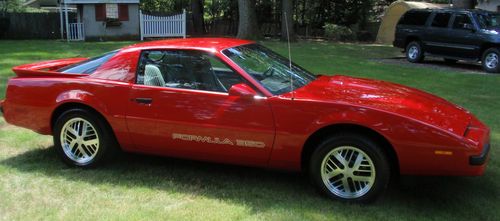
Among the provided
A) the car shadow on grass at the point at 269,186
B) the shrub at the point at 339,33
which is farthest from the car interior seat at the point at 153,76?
the shrub at the point at 339,33

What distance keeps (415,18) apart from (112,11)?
561 inches

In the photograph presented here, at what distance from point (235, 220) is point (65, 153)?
7.11 feet

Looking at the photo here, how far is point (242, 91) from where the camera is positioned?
4523 mm

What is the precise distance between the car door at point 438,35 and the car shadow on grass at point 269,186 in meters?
11.4

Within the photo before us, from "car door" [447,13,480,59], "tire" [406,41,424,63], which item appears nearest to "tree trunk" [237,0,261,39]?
"tire" [406,41,424,63]

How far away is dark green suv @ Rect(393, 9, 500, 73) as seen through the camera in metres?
14.5

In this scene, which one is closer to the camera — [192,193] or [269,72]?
[192,193]

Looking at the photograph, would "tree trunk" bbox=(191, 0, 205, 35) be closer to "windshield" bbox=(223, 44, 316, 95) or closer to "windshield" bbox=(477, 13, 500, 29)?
"windshield" bbox=(477, 13, 500, 29)

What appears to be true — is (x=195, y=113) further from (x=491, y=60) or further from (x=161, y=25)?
(x=161, y=25)

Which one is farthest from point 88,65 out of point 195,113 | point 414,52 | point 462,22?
point 414,52

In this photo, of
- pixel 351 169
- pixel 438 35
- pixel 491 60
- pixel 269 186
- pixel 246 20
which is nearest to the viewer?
pixel 351 169

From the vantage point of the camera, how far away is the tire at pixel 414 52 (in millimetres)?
16669

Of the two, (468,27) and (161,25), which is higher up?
(468,27)

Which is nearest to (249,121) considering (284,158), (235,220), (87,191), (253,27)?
(284,158)
